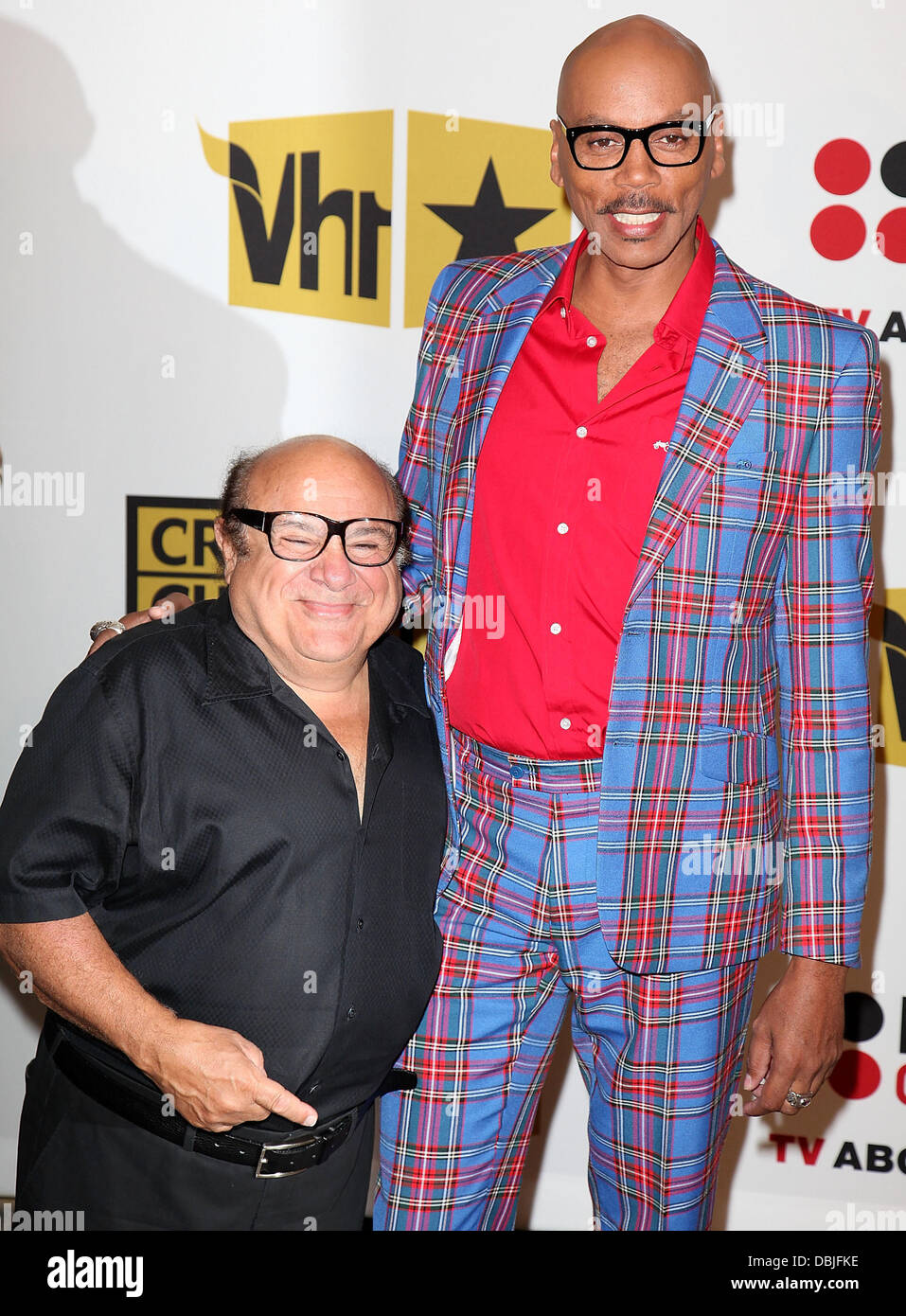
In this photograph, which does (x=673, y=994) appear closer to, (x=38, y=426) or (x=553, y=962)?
(x=553, y=962)

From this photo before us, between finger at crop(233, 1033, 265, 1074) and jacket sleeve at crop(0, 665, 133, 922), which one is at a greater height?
jacket sleeve at crop(0, 665, 133, 922)

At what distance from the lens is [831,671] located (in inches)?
67.5

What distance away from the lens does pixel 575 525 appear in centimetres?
170

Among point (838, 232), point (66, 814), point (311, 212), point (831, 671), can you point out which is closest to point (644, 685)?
point (831, 671)

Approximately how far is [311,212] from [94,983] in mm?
1599

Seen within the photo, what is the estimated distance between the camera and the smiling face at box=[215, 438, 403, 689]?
1598 millimetres

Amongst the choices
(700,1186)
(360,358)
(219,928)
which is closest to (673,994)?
(700,1186)

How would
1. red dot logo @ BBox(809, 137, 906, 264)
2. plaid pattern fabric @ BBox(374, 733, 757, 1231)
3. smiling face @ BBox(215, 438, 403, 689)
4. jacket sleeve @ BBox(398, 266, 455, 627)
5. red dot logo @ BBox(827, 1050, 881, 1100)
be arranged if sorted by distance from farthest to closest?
1. red dot logo @ BBox(827, 1050, 881, 1100)
2. red dot logo @ BBox(809, 137, 906, 264)
3. jacket sleeve @ BBox(398, 266, 455, 627)
4. plaid pattern fabric @ BBox(374, 733, 757, 1231)
5. smiling face @ BBox(215, 438, 403, 689)

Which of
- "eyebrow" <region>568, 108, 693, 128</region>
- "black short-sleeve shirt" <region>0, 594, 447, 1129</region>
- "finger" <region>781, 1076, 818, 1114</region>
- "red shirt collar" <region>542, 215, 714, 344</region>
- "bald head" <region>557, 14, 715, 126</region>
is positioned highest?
"bald head" <region>557, 14, 715, 126</region>

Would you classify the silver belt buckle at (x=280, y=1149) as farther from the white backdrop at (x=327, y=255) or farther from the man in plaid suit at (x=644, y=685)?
the white backdrop at (x=327, y=255)

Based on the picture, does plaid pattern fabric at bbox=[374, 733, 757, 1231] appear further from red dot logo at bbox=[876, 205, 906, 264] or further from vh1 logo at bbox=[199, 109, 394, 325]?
red dot logo at bbox=[876, 205, 906, 264]

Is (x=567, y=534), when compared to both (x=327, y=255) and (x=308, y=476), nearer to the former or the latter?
(x=308, y=476)

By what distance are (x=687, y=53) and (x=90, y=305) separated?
1.37 m

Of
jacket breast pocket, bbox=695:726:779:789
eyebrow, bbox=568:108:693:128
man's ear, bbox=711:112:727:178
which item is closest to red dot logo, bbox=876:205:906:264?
man's ear, bbox=711:112:727:178
